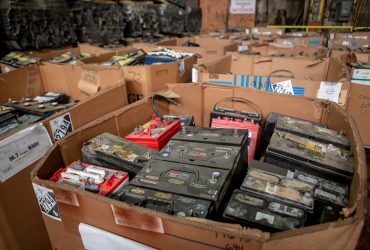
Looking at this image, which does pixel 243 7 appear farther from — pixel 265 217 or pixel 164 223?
pixel 164 223

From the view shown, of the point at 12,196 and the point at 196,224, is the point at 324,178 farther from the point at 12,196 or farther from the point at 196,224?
the point at 12,196

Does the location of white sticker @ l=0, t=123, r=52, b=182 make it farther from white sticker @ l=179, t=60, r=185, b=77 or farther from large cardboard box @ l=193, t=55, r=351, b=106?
white sticker @ l=179, t=60, r=185, b=77

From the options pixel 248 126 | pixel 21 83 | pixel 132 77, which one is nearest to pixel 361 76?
pixel 248 126

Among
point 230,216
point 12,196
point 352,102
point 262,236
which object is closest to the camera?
point 262,236

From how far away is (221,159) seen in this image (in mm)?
943

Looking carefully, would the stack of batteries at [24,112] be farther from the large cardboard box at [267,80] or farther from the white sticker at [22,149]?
the large cardboard box at [267,80]

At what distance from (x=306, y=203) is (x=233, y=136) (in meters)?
0.43

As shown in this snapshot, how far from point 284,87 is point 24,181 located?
163 centimetres

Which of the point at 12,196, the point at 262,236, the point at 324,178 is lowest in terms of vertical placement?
the point at 12,196

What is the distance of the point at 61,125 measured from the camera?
123 centimetres

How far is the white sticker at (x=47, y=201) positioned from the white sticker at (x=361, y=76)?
241 centimetres

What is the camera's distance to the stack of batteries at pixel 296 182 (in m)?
0.70

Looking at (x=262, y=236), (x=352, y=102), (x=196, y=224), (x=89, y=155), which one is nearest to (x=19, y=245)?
(x=89, y=155)

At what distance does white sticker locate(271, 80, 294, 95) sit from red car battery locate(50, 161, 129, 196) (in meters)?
1.30
